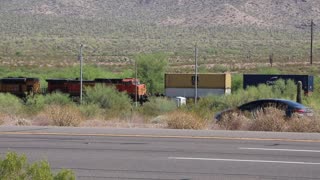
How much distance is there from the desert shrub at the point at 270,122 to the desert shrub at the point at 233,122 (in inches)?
17.3

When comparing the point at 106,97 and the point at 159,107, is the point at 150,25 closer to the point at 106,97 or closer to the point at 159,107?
the point at 106,97

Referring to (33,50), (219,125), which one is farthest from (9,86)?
(33,50)

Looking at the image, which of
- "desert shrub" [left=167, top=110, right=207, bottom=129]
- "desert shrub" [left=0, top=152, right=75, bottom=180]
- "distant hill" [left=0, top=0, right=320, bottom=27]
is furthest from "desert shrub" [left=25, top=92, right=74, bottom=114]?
"distant hill" [left=0, top=0, right=320, bottom=27]

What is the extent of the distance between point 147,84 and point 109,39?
5639 centimetres

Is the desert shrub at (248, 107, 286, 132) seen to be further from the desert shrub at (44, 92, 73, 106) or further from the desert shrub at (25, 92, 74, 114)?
the desert shrub at (44, 92, 73, 106)

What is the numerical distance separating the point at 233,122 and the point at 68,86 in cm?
2393

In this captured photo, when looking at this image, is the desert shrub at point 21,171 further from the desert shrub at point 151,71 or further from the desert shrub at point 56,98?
the desert shrub at point 151,71

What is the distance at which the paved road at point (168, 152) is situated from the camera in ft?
46.1

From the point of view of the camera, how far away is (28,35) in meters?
110

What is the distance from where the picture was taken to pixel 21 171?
326 inches

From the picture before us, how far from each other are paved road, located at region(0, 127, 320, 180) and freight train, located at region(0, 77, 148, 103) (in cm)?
2146

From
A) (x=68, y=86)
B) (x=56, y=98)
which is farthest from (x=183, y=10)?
(x=56, y=98)

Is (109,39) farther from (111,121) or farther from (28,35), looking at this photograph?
(111,121)

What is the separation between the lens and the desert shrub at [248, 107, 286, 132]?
23.6 metres
